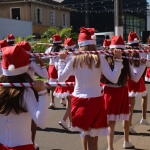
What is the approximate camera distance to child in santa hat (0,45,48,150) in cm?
312

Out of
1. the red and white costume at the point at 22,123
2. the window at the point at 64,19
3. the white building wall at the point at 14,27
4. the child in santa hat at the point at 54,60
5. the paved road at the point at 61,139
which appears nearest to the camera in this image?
the red and white costume at the point at 22,123

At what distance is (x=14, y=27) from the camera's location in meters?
31.9

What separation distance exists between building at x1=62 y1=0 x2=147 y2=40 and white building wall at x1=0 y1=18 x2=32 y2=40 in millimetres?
9354

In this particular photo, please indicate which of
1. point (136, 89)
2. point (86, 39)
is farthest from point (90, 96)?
point (136, 89)

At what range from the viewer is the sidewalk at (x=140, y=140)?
5.99 metres

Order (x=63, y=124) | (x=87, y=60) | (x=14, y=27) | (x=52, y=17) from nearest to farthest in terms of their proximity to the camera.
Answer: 1. (x=87, y=60)
2. (x=63, y=124)
3. (x=14, y=27)
4. (x=52, y=17)

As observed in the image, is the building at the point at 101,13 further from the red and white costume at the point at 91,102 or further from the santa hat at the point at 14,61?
the santa hat at the point at 14,61

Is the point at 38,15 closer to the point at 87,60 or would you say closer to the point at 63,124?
the point at 63,124

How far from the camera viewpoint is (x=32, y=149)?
3.20 meters

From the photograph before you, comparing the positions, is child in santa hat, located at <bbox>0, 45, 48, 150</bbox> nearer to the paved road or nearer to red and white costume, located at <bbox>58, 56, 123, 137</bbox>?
red and white costume, located at <bbox>58, 56, 123, 137</bbox>

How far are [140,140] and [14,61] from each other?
385 cm

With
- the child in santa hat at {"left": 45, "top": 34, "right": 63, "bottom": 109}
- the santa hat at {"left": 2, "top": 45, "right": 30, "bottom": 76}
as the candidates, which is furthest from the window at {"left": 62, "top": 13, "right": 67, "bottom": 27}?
the santa hat at {"left": 2, "top": 45, "right": 30, "bottom": 76}

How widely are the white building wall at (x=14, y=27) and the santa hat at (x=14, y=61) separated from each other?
27704 millimetres

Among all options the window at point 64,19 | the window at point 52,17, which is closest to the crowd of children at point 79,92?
the window at point 52,17
